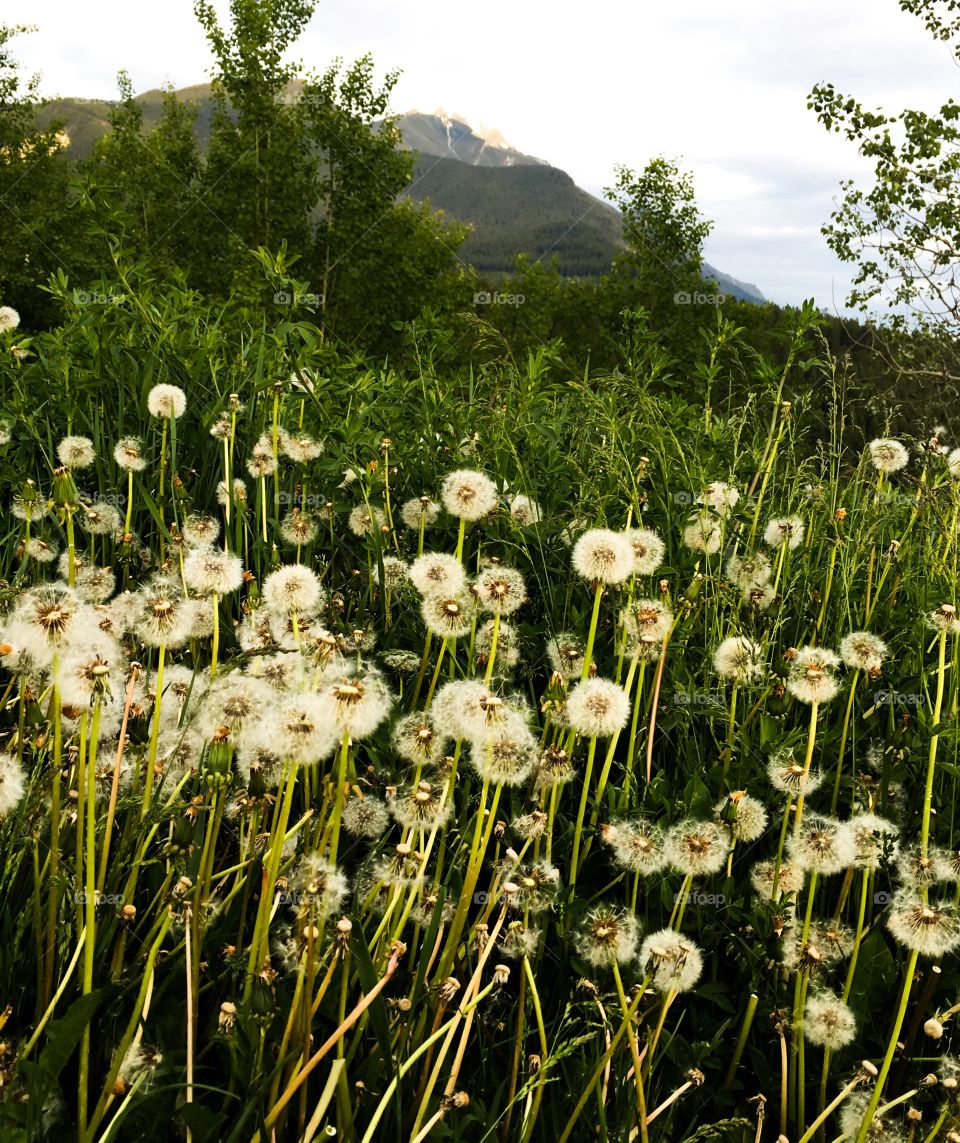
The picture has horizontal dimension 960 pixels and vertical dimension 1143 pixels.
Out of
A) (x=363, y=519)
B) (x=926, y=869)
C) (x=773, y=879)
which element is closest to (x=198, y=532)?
(x=363, y=519)

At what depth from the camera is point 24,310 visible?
107ft

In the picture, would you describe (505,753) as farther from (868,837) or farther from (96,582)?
(96,582)

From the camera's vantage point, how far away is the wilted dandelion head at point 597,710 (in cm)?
185

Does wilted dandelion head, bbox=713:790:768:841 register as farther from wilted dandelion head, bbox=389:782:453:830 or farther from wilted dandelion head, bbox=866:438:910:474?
wilted dandelion head, bbox=866:438:910:474

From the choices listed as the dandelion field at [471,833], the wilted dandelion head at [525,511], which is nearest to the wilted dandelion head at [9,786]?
the dandelion field at [471,833]

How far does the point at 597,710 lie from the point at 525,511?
1440mm

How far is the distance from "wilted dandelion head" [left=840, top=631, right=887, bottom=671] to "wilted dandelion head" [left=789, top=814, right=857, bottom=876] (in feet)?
2.00

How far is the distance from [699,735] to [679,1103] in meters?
1.04

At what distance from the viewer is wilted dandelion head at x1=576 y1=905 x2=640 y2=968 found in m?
1.75

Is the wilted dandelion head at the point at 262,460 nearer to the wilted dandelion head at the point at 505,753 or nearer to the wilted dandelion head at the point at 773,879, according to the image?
the wilted dandelion head at the point at 505,753

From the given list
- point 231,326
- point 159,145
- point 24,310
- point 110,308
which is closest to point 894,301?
point 231,326

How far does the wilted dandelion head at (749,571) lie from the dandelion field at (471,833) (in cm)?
2

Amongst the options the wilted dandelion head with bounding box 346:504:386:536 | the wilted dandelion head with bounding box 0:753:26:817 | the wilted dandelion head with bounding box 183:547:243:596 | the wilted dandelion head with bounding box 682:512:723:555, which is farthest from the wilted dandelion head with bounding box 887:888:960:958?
the wilted dandelion head with bounding box 346:504:386:536

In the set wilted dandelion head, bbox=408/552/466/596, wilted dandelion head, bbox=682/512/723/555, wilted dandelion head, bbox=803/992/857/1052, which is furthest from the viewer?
wilted dandelion head, bbox=682/512/723/555
